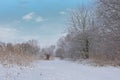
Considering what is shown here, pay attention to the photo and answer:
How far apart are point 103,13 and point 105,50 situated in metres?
6.36

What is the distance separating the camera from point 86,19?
138ft

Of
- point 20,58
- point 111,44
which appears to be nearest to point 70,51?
point 111,44

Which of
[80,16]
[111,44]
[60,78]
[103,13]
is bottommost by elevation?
[60,78]

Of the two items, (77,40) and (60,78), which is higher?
(77,40)

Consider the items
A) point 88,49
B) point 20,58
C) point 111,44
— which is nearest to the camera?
point 20,58

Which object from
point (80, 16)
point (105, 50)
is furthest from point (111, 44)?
point (80, 16)

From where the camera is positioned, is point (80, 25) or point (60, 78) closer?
point (60, 78)

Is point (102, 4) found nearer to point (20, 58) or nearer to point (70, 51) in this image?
point (20, 58)

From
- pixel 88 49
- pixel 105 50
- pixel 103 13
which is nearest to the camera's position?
pixel 103 13

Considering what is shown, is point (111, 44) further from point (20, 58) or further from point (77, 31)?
point (77, 31)

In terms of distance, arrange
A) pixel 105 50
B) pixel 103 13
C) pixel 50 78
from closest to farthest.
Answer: pixel 50 78, pixel 103 13, pixel 105 50

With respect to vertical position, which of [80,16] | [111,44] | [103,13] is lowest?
[111,44]

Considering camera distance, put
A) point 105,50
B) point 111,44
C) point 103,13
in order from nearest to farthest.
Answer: point 103,13, point 111,44, point 105,50

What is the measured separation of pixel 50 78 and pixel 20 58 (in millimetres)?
5290
